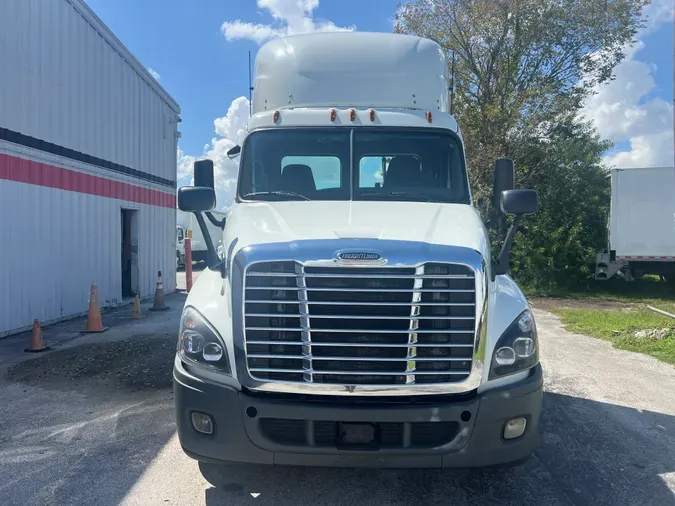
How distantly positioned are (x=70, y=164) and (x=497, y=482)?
9.27 meters

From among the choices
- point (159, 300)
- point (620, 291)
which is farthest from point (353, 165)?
point (620, 291)

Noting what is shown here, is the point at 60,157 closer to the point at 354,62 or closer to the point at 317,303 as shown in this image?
the point at 354,62

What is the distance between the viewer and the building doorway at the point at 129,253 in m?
12.9

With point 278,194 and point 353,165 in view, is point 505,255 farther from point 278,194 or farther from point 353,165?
point 278,194

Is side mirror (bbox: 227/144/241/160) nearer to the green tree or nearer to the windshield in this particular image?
the windshield

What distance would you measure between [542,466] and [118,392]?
14.3 feet

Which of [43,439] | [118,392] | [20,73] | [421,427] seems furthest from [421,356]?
[20,73]

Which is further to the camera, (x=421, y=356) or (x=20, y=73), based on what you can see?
(x=20, y=73)

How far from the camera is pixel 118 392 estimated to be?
19.4 ft

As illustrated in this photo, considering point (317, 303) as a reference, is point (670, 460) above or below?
below

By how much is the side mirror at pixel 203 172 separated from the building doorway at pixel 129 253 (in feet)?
27.9

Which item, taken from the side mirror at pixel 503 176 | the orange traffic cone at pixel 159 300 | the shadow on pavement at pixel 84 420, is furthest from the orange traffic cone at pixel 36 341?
the side mirror at pixel 503 176

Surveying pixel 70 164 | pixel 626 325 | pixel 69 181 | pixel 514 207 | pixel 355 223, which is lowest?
pixel 626 325

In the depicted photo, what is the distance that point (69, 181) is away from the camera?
10.0 metres
